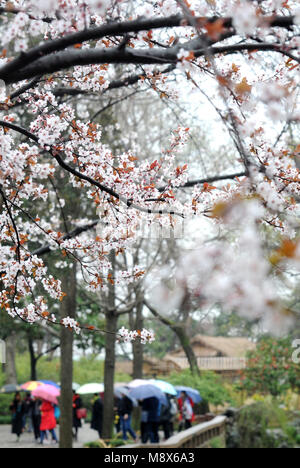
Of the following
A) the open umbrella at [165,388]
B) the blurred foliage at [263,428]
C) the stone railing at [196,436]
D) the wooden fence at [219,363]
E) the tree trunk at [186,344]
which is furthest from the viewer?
the wooden fence at [219,363]

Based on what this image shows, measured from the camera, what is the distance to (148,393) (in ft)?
43.7

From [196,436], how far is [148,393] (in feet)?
8.22

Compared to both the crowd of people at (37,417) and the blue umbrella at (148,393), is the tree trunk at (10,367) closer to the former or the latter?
the crowd of people at (37,417)

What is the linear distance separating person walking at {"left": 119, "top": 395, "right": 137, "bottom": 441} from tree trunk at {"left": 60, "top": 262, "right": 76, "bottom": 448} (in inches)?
170

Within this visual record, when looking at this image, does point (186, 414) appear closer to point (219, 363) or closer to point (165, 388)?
point (165, 388)

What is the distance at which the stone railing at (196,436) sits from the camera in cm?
862

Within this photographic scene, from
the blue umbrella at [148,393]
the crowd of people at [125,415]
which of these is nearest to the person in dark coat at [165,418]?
the crowd of people at [125,415]

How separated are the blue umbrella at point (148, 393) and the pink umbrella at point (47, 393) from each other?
230cm

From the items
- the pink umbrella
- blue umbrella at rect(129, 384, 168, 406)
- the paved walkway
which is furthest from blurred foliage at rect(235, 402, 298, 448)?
the pink umbrella

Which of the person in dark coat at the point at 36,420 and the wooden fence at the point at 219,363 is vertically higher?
the wooden fence at the point at 219,363

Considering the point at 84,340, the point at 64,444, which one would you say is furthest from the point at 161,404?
the point at 84,340

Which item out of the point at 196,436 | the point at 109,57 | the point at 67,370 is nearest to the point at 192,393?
the point at 196,436

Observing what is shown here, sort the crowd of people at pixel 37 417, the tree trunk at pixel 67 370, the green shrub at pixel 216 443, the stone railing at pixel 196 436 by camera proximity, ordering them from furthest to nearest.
Answer: the crowd of people at pixel 37 417 → the green shrub at pixel 216 443 → the tree trunk at pixel 67 370 → the stone railing at pixel 196 436

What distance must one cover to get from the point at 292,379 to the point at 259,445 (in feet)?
28.2
